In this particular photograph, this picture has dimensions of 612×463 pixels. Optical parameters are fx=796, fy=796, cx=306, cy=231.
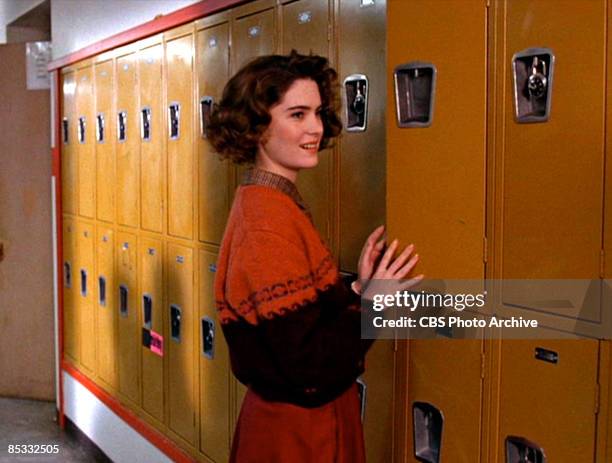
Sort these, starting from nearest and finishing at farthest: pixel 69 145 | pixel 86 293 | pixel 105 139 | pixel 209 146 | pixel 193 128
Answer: pixel 209 146 < pixel 193 128 < pixel 105 139 < pixel 86 293 < pixel 69 145

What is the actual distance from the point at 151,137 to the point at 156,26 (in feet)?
1.81

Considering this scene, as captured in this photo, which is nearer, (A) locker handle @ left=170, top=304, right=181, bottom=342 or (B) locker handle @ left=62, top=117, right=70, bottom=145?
(A) locker handle @ left=170, top=304, right=181, bottom=342

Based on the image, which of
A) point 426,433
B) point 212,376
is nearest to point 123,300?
point 212,376

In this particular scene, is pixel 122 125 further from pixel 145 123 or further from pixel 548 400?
pixel 548 400

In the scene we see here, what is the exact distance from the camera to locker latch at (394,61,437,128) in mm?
Result: 2043

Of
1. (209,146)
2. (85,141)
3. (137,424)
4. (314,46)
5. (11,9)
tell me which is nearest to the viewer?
(314,46)

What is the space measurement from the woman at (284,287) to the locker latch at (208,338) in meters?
1.52

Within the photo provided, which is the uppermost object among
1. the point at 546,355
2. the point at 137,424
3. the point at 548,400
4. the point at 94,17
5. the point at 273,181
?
the point at 94,17

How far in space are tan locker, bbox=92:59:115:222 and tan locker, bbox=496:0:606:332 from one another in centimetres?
313

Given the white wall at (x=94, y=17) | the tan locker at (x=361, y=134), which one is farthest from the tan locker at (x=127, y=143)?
the tan locker at (x=361, y=134)

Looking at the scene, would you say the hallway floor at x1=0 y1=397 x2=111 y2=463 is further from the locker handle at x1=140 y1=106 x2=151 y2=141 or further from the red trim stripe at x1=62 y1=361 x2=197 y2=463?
the locker handle at x1=140 y1=106 x2=151 y2=141

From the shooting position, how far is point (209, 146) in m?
3.50

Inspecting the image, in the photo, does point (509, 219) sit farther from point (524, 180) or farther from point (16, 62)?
point (16, 62)

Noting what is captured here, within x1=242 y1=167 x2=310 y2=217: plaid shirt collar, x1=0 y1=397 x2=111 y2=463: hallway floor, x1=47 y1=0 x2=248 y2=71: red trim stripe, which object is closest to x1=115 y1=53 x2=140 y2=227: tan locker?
x1=47 y1=0 x2=248 y2=71: red trim stripe
